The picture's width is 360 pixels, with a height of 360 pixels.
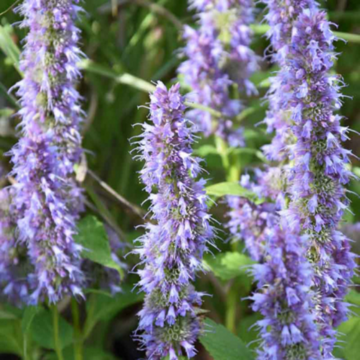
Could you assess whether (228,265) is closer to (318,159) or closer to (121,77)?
(318,159)

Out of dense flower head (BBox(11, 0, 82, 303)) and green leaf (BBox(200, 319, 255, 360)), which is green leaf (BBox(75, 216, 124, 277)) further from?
green leaf (BBox(200, 319, 255, 360))

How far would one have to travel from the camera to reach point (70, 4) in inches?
78.2

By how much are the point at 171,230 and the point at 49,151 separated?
51cm

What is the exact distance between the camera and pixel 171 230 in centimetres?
154

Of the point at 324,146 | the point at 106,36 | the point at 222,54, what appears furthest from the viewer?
the point at 106,36

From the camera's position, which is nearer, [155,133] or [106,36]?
[155,133]

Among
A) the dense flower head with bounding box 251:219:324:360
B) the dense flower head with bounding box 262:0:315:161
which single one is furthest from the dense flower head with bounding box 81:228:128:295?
the dense flower head with bounding box 251:219:324:360

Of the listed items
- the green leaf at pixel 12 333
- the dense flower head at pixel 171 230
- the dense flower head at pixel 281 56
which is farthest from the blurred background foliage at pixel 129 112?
the dense flower head at pixel 171 230

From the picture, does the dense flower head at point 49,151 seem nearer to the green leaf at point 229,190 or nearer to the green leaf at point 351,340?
the green leaf at point 229,190

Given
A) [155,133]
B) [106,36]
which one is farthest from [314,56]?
[106,36]

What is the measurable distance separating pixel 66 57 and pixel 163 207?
70 cm

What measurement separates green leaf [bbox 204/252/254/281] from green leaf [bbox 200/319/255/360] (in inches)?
14.3

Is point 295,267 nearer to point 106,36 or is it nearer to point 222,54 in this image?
point 222,54

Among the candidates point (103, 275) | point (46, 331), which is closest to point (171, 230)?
point (103, 275)
